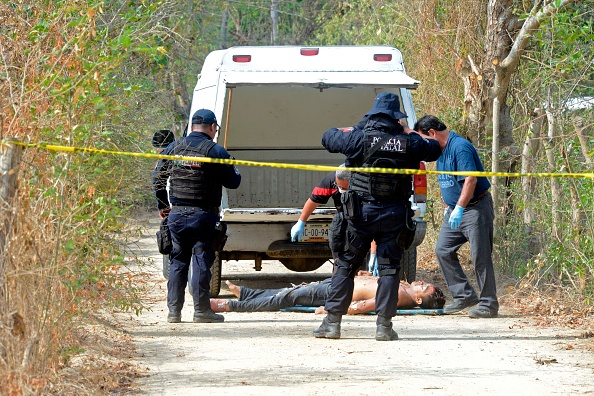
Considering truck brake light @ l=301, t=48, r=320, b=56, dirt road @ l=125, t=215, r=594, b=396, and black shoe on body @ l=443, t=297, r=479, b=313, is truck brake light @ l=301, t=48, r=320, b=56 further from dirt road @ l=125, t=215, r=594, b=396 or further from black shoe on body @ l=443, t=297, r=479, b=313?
black shoe on body @ l=443, t=297, r=479, b=313

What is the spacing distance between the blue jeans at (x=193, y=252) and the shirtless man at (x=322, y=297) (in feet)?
1.84

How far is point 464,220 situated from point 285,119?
132 inches

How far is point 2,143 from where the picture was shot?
5.06m

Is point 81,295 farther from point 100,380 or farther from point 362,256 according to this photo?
point 362,256

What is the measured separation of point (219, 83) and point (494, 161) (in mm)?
2936

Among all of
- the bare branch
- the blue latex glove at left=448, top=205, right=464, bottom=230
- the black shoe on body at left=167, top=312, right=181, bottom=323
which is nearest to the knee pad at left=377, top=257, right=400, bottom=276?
the blue latex glove at left=448, top=205, right=464, bottom=230

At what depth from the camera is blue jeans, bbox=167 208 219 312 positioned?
28.1 feet

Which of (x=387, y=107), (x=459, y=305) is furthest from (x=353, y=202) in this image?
(x=459, y=305)

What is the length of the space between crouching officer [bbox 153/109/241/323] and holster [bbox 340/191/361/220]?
47.0 inches

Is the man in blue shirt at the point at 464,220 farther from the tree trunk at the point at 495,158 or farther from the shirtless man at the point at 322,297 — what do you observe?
the tree trunk at the point at 495,158

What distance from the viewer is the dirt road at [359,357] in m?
6.00

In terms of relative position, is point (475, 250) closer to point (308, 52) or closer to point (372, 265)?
point (372, 265)

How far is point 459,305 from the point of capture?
9219 millimetres

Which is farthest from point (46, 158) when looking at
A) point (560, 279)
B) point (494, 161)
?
point (494, 161)
